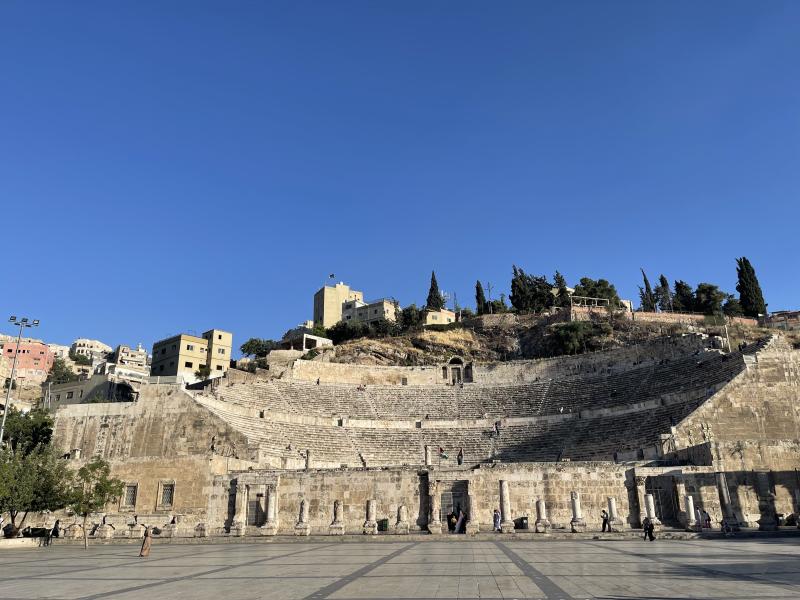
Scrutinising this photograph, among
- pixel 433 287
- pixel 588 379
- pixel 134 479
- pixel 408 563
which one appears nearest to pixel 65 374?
pixel 433 287

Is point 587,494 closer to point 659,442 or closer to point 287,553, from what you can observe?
point 659,442

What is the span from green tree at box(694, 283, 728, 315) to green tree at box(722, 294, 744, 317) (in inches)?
33.0

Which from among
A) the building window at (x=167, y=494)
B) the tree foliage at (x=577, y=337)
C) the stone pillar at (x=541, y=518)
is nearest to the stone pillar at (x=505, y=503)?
the stone pillar at (x=541, y=518)

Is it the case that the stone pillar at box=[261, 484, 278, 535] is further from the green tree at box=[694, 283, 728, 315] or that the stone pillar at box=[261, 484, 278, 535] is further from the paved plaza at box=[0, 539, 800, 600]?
the green tree at box=[694, 283, 728, 315]

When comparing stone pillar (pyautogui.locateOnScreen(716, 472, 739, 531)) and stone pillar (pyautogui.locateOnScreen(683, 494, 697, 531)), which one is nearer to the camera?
stone pillar (pyautogui.locateOnScreen(683, 494, 697, 531))

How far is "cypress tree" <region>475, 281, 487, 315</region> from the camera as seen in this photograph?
313 ft

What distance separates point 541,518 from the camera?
25.4 meters

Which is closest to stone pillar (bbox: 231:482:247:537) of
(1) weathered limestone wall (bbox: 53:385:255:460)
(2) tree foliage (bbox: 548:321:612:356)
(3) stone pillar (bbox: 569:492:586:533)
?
(1) weathered limestone wall (bbox: 53:385:255:460)

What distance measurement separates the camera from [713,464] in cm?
2728

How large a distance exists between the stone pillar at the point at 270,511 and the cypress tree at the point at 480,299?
69.6 meters

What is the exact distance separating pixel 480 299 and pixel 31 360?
79.3 meters

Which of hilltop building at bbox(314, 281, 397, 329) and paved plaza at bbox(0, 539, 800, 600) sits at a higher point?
hilltop building at bbox(314, 281, 397, 329)

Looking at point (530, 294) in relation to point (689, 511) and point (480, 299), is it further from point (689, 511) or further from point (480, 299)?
point (689, 511)

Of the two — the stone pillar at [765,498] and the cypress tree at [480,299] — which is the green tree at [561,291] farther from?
the stone pillar at [765,498]
